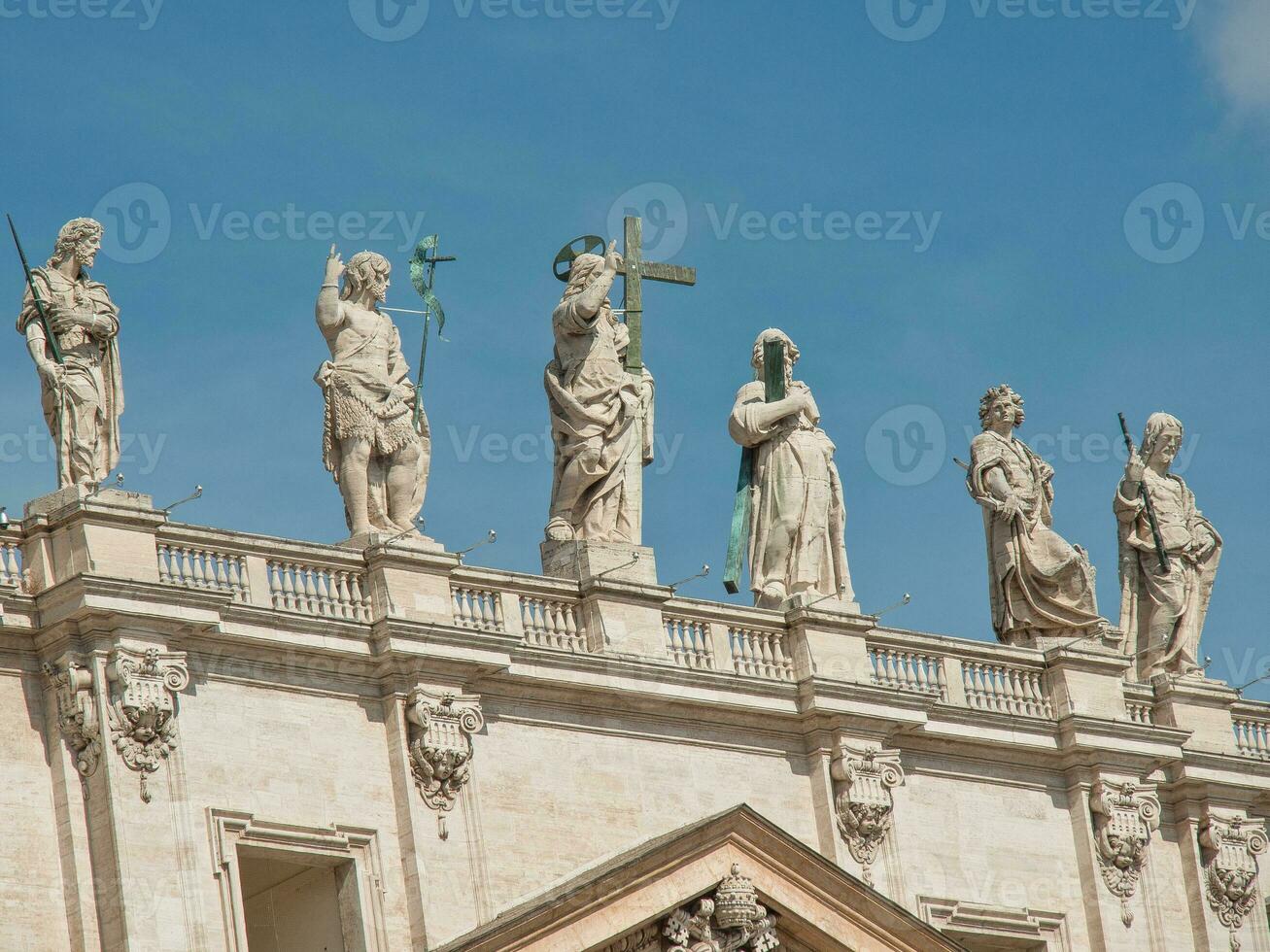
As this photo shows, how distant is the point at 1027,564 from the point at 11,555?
39.7ft

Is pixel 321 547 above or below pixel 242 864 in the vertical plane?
above

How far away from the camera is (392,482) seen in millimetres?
36250

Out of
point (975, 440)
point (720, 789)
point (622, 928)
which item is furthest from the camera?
point (975, 440)

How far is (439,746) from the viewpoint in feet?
115

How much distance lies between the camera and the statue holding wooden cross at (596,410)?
37.7 meters

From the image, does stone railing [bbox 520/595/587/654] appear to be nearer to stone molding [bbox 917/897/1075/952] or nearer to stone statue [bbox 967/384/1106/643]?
stone molding [bbox 917/897/1075/952]

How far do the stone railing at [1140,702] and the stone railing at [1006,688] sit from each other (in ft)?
4.18

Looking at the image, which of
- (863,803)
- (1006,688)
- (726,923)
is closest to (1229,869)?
(1006,688)

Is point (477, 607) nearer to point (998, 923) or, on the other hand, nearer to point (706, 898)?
point (706, 898)

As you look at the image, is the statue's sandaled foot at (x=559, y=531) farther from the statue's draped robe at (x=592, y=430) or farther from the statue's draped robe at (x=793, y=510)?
the statue's draped robe at (x=793, y=510)

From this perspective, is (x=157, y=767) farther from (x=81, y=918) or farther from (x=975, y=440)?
(x=975, y=440)

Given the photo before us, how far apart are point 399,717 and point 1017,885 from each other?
7.59 meters

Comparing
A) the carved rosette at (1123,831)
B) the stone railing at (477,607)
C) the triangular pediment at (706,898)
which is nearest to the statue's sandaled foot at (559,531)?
the stone railing at (477,607)

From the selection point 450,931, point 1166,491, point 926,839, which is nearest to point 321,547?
point 450,931
